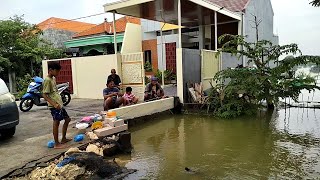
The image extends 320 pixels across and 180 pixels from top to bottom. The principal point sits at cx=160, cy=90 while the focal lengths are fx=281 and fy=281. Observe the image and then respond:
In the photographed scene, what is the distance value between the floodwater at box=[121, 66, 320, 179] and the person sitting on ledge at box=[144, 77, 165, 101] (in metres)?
1.01

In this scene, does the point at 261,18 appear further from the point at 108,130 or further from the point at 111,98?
the point at 108,130

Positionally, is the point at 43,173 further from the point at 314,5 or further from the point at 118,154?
the point at 314,5

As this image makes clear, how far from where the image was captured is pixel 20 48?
705 inches

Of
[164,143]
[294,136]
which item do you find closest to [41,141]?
[164,143]

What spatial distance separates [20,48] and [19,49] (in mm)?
96

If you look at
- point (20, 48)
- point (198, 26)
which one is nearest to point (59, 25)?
point (20, 48)

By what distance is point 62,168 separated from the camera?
13.8 feet

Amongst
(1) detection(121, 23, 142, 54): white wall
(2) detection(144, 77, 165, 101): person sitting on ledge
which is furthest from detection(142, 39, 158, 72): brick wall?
(2) detection(144, 77, 165, 101): person sitting on ledge

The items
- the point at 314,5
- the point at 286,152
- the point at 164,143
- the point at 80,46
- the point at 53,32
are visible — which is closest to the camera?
the point at 314,5

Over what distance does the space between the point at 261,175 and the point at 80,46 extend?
1826 cm

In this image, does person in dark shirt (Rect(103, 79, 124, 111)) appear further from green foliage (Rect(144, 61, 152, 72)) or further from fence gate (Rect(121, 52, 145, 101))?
green foliage (Rect(144, 61, 152, 72))

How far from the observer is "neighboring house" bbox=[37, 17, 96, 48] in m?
23.5

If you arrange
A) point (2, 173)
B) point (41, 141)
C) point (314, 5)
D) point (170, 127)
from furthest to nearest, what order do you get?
point (170, 127), point (41, 141), point (314, 5), point (2, 173)

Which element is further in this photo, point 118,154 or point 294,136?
point 294,136
